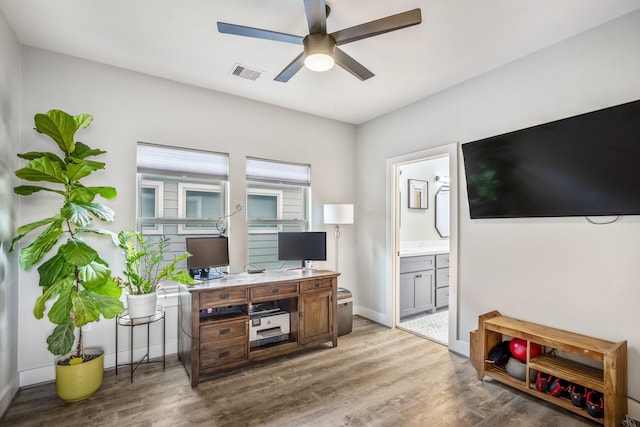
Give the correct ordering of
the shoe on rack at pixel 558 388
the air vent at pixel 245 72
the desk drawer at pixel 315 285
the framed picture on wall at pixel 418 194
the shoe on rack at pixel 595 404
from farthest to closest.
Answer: the framed picture on wall at pixel 418 194 → the desk drawer at pixel 315 285 → the air vent at pixel 245 72 → the shoe on rack at pixel 558 388 → the shoe on rack at pixel 595 404

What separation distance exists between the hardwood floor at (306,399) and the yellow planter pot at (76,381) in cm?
6

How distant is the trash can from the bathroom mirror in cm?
229

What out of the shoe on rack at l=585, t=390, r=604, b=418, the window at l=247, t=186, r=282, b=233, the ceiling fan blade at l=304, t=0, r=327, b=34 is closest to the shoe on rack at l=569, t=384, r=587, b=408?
the shoe on rack at l=585, t=390, r=604, b=418

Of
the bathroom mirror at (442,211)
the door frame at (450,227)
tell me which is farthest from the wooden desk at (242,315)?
the bathroom mirror at (442,211)

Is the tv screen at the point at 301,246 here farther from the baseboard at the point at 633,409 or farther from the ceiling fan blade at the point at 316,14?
the baseboard at the point at 633,409

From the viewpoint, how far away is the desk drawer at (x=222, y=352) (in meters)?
2.66

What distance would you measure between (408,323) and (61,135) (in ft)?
13.9

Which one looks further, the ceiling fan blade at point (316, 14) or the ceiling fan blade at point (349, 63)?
the ceiling fan blade at point (349, 63)

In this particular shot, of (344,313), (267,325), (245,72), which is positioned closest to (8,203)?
(245,72)

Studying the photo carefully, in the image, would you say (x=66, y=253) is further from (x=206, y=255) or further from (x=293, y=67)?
(x=293, y=67)

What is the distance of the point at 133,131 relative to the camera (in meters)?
3.00

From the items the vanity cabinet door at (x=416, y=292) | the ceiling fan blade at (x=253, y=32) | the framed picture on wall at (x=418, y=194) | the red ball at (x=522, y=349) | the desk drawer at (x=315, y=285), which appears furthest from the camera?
the framed picture on wall at (x=418, y=194)

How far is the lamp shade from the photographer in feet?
13.0

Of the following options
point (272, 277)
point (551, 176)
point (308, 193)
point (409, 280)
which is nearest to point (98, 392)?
point (272, 277)
